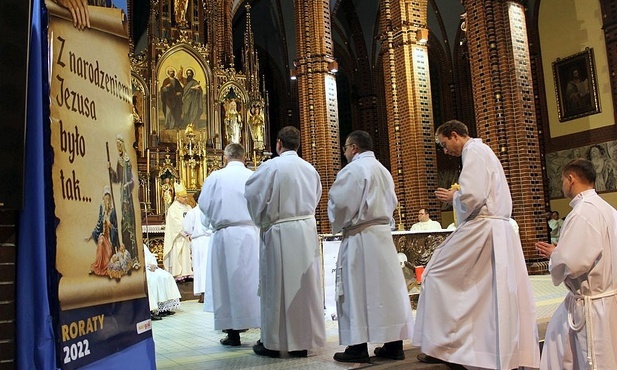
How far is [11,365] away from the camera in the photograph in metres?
2.18

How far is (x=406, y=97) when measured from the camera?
43.3 ft

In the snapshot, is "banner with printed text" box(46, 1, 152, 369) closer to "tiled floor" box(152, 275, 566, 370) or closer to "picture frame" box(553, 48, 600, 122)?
"tiled floor" box(152, 275, 566, 370)

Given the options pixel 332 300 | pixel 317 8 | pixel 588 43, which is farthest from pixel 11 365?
pixel 588 43

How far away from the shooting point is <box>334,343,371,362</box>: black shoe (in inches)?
167

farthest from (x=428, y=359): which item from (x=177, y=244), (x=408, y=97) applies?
(x=408, y=97)

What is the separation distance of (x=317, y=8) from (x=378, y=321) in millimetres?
12253

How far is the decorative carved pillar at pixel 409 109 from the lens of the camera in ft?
42.4

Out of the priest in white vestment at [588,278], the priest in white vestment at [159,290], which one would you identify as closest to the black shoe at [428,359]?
the priest in white vestment at [588,278]

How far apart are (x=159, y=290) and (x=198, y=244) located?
138 cm

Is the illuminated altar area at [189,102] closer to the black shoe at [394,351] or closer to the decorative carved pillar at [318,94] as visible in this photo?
the decorative carved pillar at [318,94]

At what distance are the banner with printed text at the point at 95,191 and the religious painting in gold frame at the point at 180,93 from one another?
13.1 meters

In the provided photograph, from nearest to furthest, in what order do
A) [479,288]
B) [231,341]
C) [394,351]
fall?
[479,288] → [394,351] → [231,341]

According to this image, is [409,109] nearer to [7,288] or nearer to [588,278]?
[588,278]

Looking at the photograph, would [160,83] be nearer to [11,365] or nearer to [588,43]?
[588,43]
